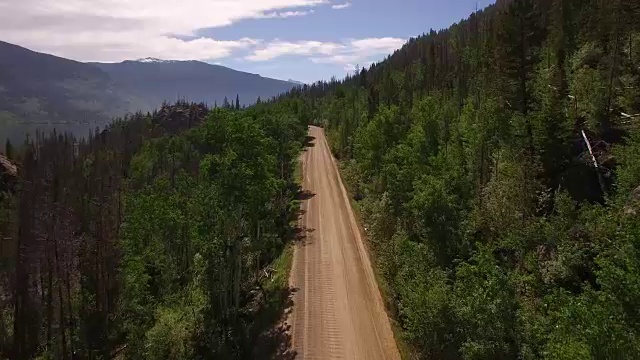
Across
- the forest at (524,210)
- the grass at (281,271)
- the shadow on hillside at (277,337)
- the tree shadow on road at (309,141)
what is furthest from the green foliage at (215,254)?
the tree shadow on road at (309,141)

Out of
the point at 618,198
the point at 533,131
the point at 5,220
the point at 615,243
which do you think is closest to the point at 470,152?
the point at 533,131

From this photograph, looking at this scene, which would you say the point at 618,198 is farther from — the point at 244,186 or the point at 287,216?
the point at 287,216

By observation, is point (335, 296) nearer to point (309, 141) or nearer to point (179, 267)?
point (179, 267)

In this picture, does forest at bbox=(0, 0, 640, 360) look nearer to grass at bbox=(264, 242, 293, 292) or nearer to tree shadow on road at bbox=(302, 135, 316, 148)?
grass at bbox=(264, 242, 293, 292)

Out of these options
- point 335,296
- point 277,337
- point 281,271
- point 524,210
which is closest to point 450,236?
point 524,210

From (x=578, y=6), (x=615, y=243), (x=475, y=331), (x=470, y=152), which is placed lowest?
(x=475, y=331)
